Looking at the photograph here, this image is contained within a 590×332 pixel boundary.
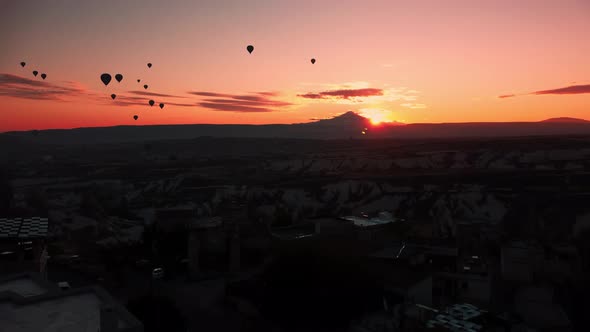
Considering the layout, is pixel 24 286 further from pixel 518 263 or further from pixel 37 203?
pixel 37 203

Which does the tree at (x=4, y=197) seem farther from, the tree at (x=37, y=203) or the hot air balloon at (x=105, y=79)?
the hot air balloon at (x=105, y=79)

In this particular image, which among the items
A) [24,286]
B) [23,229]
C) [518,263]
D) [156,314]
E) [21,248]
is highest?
[23,229]

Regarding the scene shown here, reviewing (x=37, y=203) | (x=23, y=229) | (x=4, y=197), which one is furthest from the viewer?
(x=37, y=203)

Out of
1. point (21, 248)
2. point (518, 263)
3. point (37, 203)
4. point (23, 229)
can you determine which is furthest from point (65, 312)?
point (37, 203)

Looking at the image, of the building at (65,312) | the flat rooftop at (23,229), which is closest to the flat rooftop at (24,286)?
the building at (65,312)

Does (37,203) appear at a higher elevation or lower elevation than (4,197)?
lower

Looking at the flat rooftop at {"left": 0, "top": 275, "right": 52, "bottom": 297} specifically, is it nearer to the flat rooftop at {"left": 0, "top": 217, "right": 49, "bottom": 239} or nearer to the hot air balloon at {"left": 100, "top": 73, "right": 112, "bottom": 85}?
the flat rooftop at {"left": 0, "top": 217, "right": 49, "bottom": 239}

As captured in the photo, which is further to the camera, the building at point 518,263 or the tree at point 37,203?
the tree at point 37,203

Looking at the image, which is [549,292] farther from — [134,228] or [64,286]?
[134,228]

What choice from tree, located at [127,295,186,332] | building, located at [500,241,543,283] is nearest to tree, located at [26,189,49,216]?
tree, located at [127,295,186,332]
